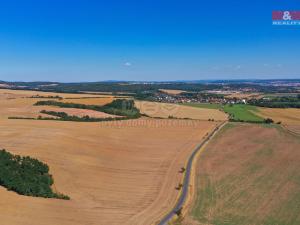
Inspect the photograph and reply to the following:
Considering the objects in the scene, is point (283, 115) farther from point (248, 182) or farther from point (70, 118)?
point (248, 182)

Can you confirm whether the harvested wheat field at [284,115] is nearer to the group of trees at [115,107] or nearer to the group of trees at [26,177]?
the group of trees at [115,107]

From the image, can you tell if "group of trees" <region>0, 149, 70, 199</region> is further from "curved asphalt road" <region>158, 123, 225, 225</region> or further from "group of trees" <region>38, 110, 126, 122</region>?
"group of trees" <region>38, 110, 126, 122</region>

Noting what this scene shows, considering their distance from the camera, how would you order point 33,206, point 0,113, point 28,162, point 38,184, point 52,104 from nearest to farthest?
point 33,206 < point 38,184 < point 28,162 < point 0,113 < point 52,104

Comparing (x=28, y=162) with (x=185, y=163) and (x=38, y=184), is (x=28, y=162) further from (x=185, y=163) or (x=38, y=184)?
(x=185, y=163)

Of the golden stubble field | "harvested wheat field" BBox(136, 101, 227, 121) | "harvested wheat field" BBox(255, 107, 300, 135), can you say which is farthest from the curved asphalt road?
"harvested wheat field" BBox(136, 101, 227, 121)

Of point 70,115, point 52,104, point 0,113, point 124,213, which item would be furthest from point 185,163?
point 52,104

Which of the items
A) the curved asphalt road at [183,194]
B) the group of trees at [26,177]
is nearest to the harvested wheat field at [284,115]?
the curved asphalt road at [183,194]

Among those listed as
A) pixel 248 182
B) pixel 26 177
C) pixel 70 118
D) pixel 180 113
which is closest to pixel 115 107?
pixel 180 113
